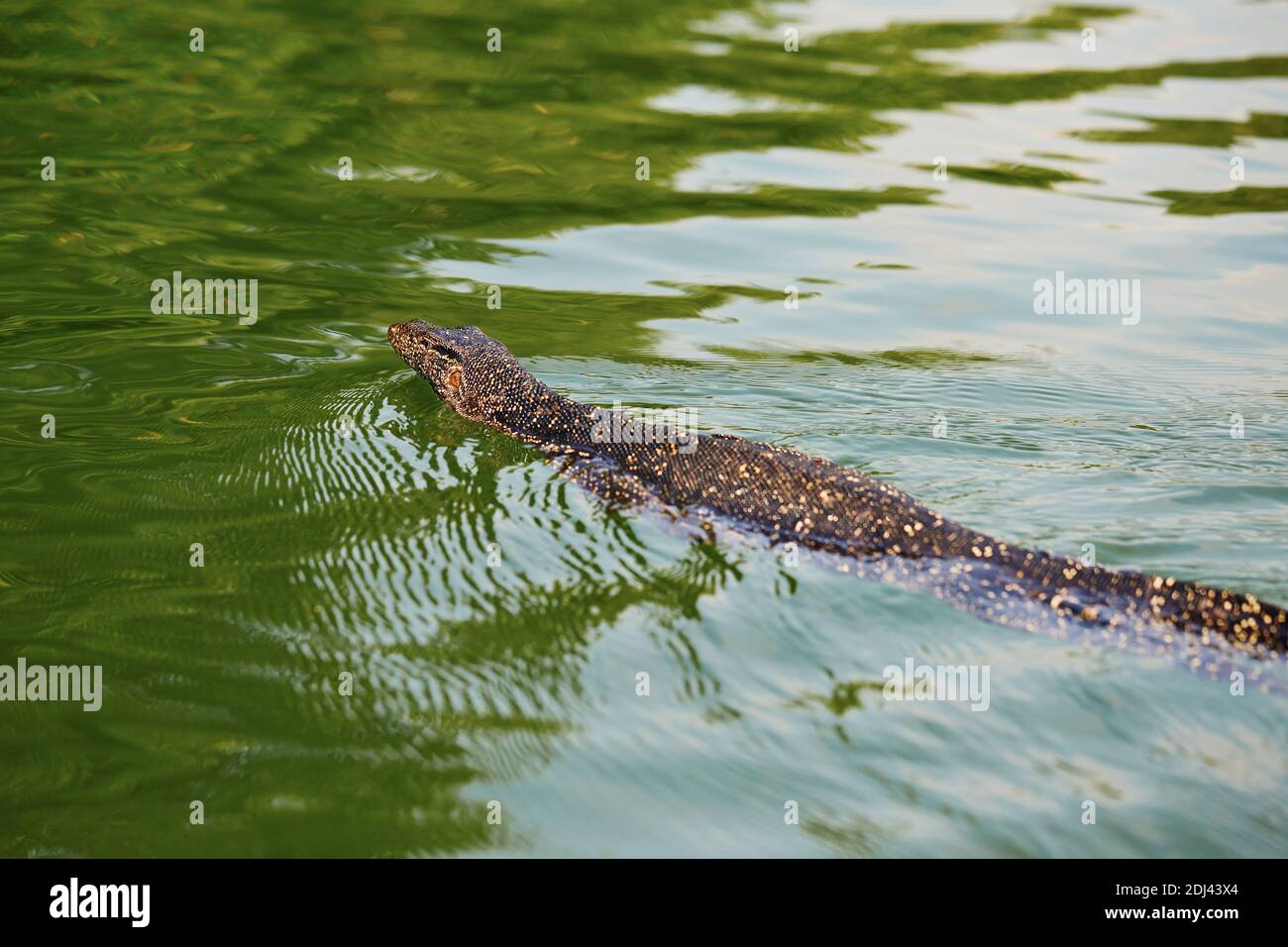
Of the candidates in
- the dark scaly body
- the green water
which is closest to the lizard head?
the dark scaly body

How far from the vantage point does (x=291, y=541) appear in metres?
7.11

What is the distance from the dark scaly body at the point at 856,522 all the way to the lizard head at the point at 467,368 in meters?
0.02

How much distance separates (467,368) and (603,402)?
1018 mm

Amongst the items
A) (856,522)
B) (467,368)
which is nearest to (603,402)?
(467,368)

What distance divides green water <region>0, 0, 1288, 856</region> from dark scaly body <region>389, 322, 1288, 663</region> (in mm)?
265

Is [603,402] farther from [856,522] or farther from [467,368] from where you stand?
[856,522]

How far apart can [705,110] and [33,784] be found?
1386 centimetres

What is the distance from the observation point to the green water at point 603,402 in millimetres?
5207

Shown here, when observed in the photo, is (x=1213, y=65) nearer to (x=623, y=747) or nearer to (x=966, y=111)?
(x=966, y=111)

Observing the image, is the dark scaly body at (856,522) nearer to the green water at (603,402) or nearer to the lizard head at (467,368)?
the lizard head at (467,368)

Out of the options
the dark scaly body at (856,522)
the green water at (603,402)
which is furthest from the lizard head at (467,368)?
the green water at (603,402)

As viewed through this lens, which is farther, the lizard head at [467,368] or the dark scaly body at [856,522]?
the lizard head at [467,368]

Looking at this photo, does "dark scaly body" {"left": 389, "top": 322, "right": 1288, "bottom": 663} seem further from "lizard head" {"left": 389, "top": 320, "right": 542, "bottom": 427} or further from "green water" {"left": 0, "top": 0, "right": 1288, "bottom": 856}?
"green water" {"left": 0, "top": 0, "right": 1288, "bottom": 856}

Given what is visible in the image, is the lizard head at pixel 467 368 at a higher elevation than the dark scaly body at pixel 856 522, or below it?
higher
